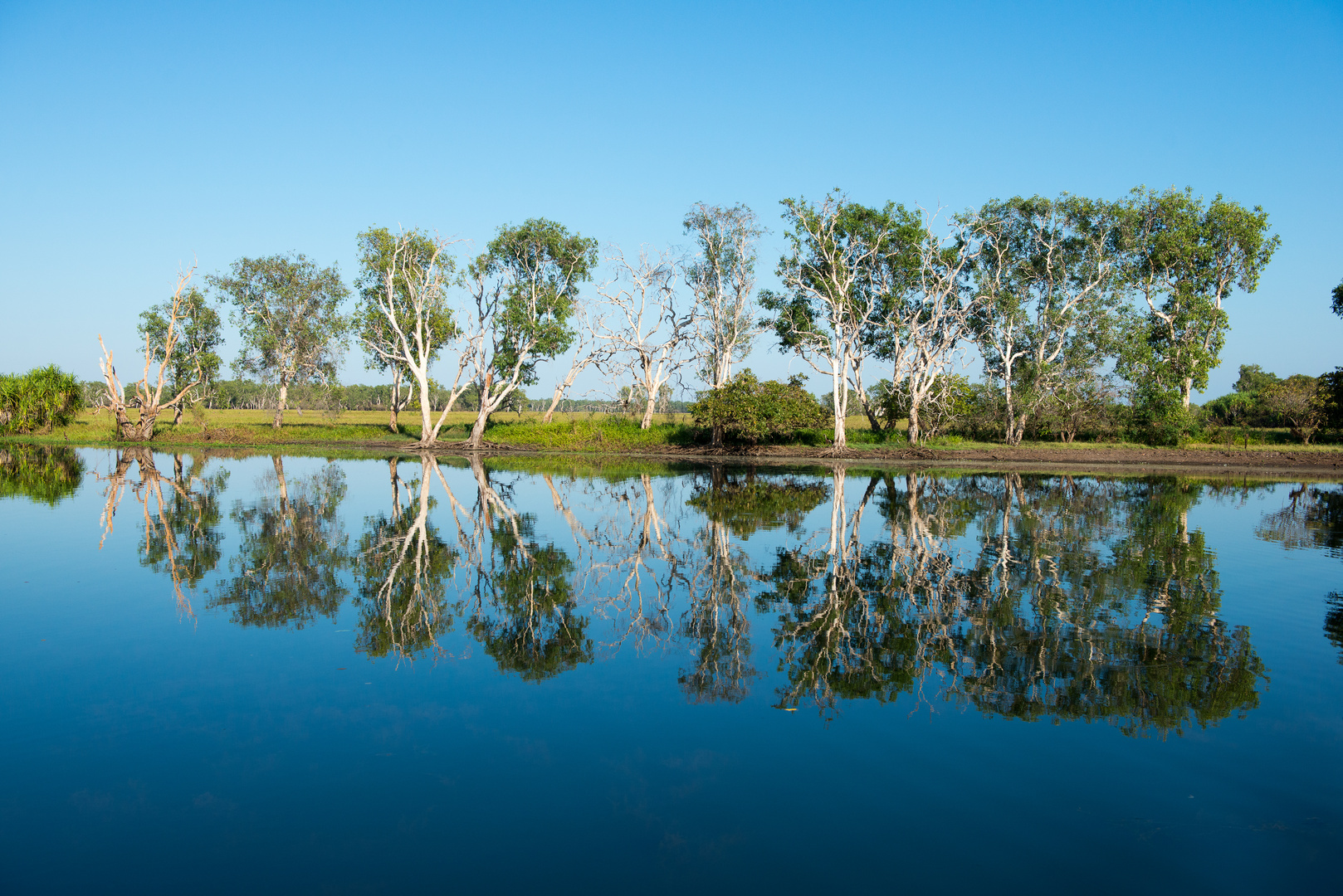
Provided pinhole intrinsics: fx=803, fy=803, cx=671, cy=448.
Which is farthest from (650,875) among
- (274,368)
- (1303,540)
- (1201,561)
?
(274,368)

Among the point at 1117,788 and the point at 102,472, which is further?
the point at 102,472

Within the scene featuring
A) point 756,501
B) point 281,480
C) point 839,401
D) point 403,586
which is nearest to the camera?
point 403,586

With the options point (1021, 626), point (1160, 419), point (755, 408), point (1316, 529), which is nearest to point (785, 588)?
point (1021, 626)

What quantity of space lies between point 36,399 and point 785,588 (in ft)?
168

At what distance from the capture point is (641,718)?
672cm

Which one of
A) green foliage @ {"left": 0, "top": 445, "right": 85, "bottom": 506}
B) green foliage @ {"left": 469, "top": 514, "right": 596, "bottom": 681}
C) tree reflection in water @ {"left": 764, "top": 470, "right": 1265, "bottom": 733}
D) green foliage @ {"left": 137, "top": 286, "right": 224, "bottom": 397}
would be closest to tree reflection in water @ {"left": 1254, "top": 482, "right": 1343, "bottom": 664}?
tree reflection in water @ {"left": 764, "top": 470, "right": 1265, "bottom": 733}

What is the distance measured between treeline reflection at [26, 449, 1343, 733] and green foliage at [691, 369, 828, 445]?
1865 cm

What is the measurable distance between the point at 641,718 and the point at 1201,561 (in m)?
11.9

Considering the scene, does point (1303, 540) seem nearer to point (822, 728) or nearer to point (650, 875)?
point (822, 728)

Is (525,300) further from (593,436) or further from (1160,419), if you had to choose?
(1160,419)

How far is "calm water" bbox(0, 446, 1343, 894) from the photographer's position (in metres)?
4.71

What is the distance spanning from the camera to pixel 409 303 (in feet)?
144

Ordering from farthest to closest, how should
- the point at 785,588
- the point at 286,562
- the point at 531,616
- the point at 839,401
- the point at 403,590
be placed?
the point at 839,401, the point at 286,562, the point at 785,588, the point at 403,590, the point at 531,616

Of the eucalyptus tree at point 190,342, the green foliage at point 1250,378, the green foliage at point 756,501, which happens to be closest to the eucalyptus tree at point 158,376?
the eucalyptus tree at point 190,342
